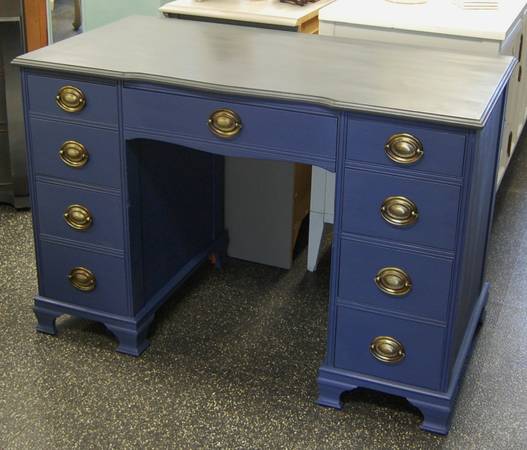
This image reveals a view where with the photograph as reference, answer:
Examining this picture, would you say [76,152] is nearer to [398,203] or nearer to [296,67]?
[296,67]

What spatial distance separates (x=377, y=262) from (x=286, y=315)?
64 cm

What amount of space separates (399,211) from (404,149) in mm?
141

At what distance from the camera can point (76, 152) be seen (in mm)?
2238

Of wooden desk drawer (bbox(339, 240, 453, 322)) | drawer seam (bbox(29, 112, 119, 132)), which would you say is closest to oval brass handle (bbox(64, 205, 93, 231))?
drawer seam (bbox(29, 112, 119, 132))

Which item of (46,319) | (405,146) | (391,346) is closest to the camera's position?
(405,146)

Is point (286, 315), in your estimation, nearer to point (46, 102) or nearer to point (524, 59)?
point (46, 102)

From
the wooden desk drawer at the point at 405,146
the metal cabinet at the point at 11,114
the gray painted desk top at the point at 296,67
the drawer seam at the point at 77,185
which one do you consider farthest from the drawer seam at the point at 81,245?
the metal cabinet at the point at 11,114

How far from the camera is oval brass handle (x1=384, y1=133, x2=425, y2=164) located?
190 cm

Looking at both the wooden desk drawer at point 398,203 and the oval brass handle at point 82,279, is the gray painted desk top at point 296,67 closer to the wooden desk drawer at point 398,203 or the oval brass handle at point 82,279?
the wooden desk drawer at point 398,203

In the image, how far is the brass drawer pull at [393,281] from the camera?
6.68ft

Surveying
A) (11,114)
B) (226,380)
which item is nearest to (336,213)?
(226,380)

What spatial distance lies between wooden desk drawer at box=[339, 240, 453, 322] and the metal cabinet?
1.48 m

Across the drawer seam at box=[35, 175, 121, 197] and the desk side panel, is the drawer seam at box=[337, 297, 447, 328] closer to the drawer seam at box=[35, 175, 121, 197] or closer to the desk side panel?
the desk side panel

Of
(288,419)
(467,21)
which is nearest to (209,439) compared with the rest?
(288,419)
